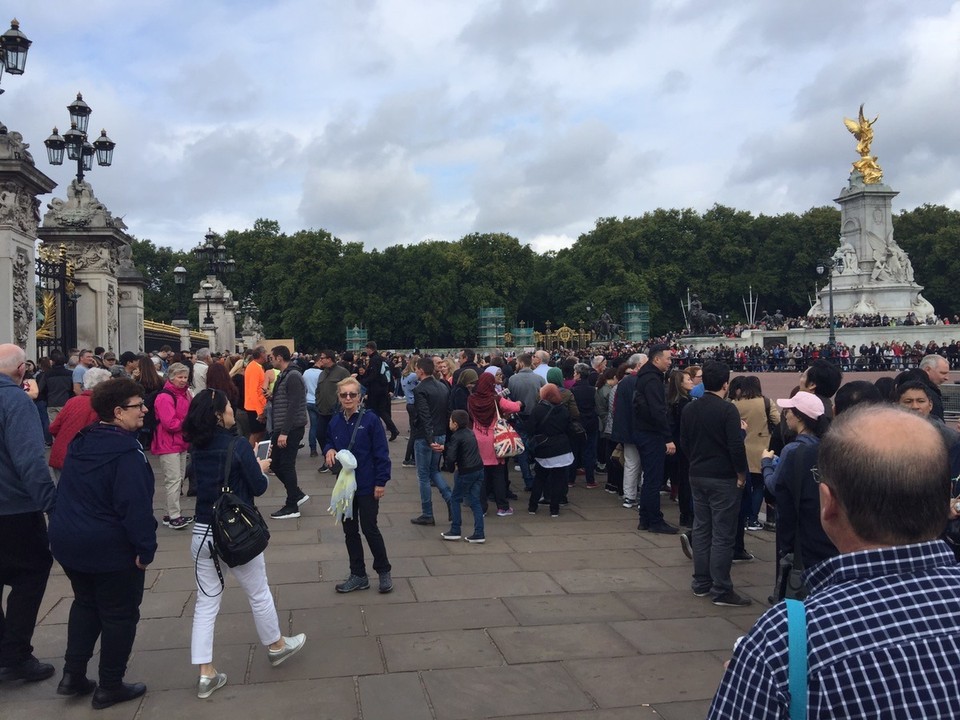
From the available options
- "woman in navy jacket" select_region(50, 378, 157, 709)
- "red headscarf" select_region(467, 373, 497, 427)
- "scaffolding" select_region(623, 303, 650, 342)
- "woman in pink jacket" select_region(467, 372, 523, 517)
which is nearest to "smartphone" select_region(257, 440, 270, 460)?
"woman in navy jacket" select_region(50, 378, 157, 709)

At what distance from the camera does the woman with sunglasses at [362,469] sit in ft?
20.5

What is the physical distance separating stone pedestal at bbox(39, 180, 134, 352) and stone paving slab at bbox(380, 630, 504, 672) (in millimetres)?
14518

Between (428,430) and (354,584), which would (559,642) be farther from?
(428,430)

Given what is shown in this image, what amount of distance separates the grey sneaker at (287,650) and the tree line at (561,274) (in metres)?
62.9

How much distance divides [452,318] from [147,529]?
6500cm

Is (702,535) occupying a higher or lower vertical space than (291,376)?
lower

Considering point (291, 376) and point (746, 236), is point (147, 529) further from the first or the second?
point (746, 236)

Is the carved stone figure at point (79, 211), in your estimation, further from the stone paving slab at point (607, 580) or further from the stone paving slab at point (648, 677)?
the stone paving slab at point (648, 677)

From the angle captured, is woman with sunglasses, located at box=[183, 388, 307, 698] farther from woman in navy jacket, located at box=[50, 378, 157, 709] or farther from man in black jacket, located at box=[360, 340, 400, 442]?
man in black jacket, located at box=[360, 340, 400, 442]

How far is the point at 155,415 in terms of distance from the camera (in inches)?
350

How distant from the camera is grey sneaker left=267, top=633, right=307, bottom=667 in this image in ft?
16.3

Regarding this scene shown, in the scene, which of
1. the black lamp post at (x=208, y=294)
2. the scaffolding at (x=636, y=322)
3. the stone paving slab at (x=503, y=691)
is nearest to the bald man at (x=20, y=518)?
the stone paving slab at (x=503, y=691)

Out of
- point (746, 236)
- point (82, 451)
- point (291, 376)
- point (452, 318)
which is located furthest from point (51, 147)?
point (746, 236)

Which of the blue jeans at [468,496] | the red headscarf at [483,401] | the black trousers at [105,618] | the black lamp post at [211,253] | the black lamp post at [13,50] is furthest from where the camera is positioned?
the black lamp post at [211,253]
